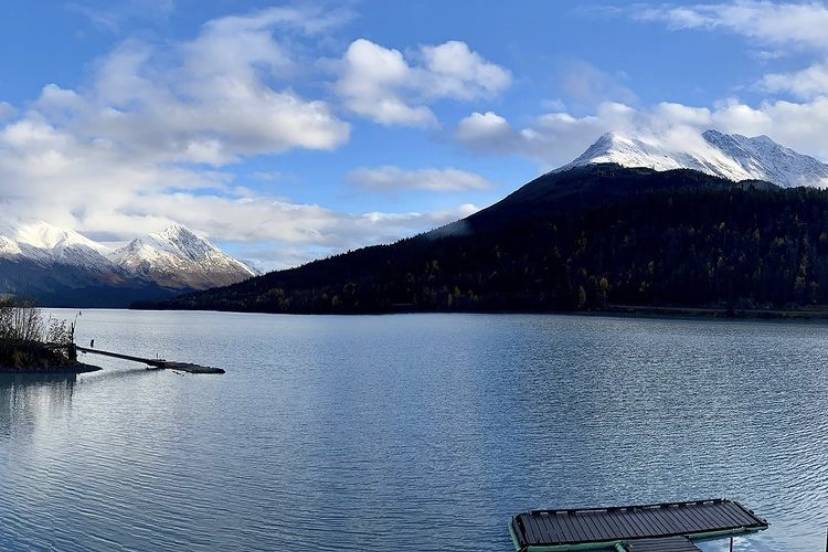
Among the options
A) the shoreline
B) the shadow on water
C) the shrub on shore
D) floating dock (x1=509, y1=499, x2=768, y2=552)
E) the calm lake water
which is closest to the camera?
floating dock (x1=509, y1=499, x2=768, y2=552)

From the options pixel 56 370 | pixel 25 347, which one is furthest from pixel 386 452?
pixel 25 347

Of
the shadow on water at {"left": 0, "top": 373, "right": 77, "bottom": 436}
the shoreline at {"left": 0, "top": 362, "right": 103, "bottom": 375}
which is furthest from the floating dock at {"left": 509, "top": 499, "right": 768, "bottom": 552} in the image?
the shoreline at {"left": 0, "top": 362, "right": 103, "bottom": 375}

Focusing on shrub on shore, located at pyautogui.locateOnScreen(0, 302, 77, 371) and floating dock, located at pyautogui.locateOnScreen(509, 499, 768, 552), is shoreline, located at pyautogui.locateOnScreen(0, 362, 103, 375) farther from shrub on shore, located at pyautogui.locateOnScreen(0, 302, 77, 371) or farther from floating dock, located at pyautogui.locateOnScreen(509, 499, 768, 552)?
floating dock, located at pyautogui.locateOnScreen(509, 499, 768, 552)

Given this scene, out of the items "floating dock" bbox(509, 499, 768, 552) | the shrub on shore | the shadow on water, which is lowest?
the shadow on water

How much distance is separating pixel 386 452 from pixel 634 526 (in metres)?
21.4

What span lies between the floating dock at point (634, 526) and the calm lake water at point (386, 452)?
1452mm

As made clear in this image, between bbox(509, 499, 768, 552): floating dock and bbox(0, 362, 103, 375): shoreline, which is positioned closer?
bbox(509, 499, 768, 552): floating dock

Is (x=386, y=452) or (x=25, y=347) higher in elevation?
(x=25, y=347)

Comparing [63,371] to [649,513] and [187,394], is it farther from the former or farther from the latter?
[649,513]

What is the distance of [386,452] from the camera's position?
5425 cm

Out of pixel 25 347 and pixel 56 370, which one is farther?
pixel 25 347

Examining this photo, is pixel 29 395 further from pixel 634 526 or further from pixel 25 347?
pixel 634 526

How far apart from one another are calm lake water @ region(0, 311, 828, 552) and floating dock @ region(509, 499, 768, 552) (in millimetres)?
1452

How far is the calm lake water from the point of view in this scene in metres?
38.3
